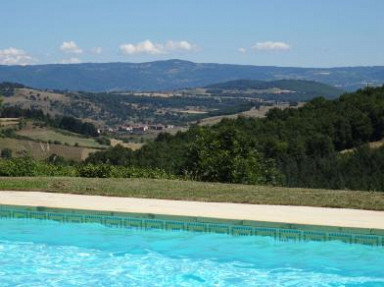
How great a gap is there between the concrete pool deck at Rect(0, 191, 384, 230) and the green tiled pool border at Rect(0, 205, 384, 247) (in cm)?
14

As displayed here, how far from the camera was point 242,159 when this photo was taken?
2206 cm

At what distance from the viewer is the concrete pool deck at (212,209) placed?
10891 mm

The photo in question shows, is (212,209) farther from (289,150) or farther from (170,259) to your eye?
(289,150)

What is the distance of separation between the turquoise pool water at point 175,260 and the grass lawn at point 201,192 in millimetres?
2149

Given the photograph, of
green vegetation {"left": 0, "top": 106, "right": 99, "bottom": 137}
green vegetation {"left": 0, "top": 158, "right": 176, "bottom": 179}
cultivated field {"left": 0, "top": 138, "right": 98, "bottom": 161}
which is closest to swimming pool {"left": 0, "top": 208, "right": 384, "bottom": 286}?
green vegetation {"left": 0, "top": 158, "right": 176, "bottom": 179}

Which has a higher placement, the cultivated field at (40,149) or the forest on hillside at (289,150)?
the forest on hillside at (289,150)

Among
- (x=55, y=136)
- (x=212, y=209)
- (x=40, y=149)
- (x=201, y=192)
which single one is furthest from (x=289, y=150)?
(x=55, y=136)

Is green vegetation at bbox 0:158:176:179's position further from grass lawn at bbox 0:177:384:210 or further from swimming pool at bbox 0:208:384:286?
swimming pool at bbox 0:208:384:286

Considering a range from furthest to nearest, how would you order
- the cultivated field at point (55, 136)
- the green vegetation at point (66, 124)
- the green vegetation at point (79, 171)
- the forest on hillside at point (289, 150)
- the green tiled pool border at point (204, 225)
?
the green vegetation at point (66, 124) → the cultivated field at point (55, 136) → the forest on hillside at point (289, 150) → the green vegetation at point (79, 171) → the green tiled pool border at point (204, 225)

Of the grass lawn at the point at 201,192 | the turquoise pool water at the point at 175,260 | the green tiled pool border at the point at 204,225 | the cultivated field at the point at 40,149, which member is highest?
the grass lawn at the point at 201,192

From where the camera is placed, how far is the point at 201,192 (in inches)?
558

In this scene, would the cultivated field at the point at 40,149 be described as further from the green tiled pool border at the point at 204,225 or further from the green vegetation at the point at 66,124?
→ the green tiled pool border at the point at 204,225

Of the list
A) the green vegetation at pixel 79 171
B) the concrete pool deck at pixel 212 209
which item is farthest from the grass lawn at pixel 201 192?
the green vegetation at pixel 79 171

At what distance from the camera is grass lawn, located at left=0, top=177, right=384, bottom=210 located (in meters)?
12.7
